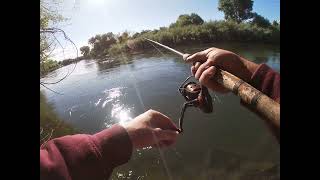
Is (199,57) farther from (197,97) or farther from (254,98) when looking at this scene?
(254,98)

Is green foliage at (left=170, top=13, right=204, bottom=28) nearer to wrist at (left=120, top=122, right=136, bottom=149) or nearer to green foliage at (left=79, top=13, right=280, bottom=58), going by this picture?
green foliage at (left=79, top=13, right=280, bottom=58)

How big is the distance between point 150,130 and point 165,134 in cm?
7

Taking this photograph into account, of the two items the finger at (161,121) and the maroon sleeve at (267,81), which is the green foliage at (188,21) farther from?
the finger at (161,121)

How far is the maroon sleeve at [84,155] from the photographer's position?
1.06 meters

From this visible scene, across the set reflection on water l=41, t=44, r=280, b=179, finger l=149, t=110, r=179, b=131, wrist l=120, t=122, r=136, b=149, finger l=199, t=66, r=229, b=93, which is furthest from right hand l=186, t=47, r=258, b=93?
Answer: reflection on water l=41, t=44, r=280, b=179

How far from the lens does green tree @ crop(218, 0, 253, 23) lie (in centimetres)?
822

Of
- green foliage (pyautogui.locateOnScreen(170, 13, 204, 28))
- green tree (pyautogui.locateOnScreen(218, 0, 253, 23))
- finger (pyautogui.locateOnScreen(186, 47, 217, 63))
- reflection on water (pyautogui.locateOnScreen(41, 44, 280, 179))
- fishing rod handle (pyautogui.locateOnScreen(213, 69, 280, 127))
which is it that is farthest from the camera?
green tree (pyautogui.locateOnScreen(218, 0, 253, 23))

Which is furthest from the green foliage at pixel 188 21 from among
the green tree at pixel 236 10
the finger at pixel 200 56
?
the finger at pixel 200 56

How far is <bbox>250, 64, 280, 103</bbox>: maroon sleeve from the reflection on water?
2.35 meters
